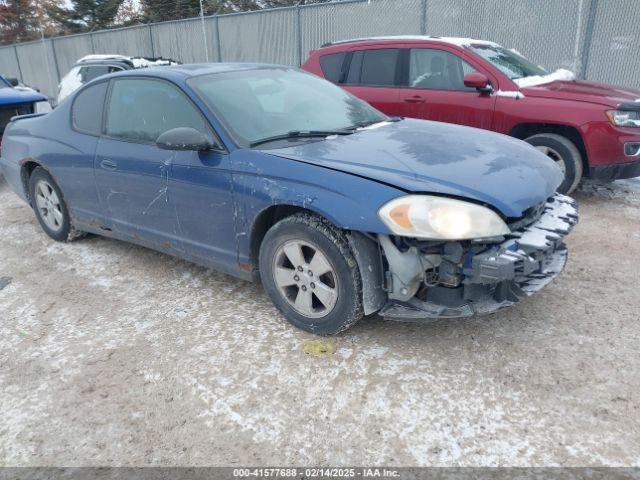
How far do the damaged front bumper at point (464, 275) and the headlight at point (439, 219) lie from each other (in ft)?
0.29

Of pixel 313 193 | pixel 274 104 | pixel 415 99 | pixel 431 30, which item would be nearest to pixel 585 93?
pixel 415 99

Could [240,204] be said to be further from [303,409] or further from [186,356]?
[303,409]

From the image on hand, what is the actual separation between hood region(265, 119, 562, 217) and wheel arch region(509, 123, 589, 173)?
2122 mm

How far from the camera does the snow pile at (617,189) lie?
18.5ft

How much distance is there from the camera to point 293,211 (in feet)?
10.2

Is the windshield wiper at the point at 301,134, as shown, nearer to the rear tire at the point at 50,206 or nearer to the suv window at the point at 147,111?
the suv window at the point at 147,111

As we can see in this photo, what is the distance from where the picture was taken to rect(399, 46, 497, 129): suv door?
18.8 ft

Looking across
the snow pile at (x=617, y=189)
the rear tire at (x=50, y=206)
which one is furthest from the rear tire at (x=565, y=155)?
the rear tire at (x=50, y=206)

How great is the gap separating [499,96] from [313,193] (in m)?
3.61

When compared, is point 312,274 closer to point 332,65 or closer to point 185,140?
point 185,140

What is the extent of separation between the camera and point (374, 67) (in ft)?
21.5

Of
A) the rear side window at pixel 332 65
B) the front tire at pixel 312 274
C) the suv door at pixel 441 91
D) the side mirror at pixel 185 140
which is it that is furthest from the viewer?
the rear side window at pixel 332 65

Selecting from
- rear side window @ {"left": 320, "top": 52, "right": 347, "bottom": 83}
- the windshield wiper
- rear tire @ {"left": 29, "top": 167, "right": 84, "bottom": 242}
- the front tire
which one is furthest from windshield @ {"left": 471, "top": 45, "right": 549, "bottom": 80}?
rear tire @ {"left": 29, "top": 167, "right": 84, "bottom": 242}

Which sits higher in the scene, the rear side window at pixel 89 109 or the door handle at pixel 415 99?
the rear side window at pixel 89 109
